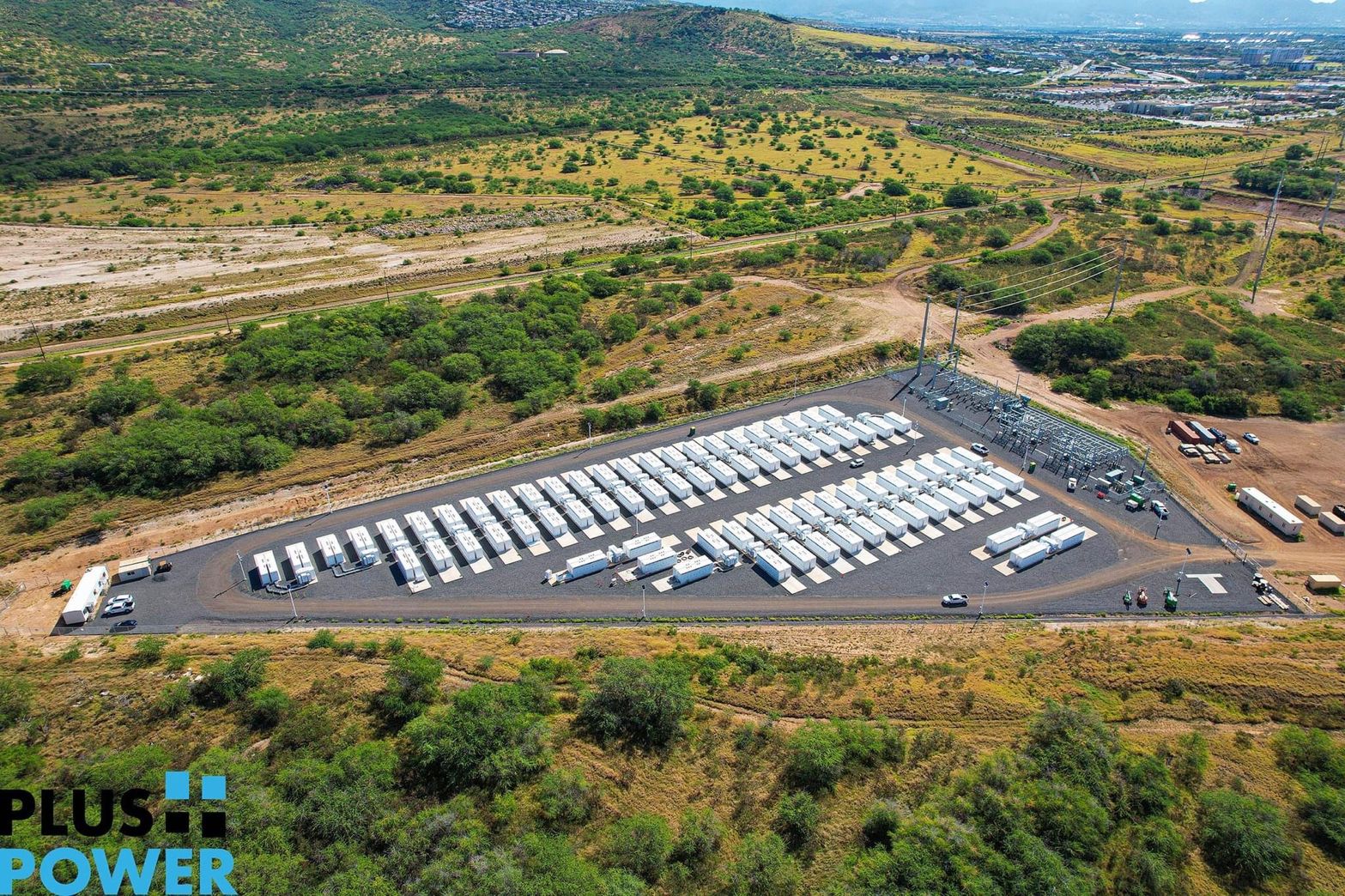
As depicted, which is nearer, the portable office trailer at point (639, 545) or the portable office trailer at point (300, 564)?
the portable office trailer at point (300, 564)

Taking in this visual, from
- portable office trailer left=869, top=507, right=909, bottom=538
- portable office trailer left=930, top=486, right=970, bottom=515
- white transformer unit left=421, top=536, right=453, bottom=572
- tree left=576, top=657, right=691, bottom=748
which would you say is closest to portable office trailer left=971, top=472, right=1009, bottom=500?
portable office trailer left=930, top=486, right=970, bottom=515

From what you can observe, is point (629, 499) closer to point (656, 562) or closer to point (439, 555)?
point (656, 562)

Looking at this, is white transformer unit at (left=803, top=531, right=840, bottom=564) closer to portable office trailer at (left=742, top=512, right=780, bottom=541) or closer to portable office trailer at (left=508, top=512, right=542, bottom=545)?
portable office trailer at (left=742, top=512, right=780, bottom=541)

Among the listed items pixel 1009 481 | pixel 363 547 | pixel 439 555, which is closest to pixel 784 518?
pixel 1009 481

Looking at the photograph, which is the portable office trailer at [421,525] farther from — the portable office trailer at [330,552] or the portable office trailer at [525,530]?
the portable office trailer at [525,530]

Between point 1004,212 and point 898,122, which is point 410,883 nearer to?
point 1004,212

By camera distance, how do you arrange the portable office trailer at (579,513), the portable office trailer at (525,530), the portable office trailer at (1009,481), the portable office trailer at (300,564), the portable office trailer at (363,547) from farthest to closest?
the portable office trailer at (1009,481) < the portable office trailer at (579,513) < the portable office trailer at (525,530) < the portable office trailer at (363,547) < the portable office trailer at (300,564)

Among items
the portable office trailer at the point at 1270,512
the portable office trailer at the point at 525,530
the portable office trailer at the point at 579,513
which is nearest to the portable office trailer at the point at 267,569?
the portable office trailer at the point at 525,530

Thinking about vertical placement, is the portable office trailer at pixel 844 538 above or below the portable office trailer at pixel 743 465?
below
